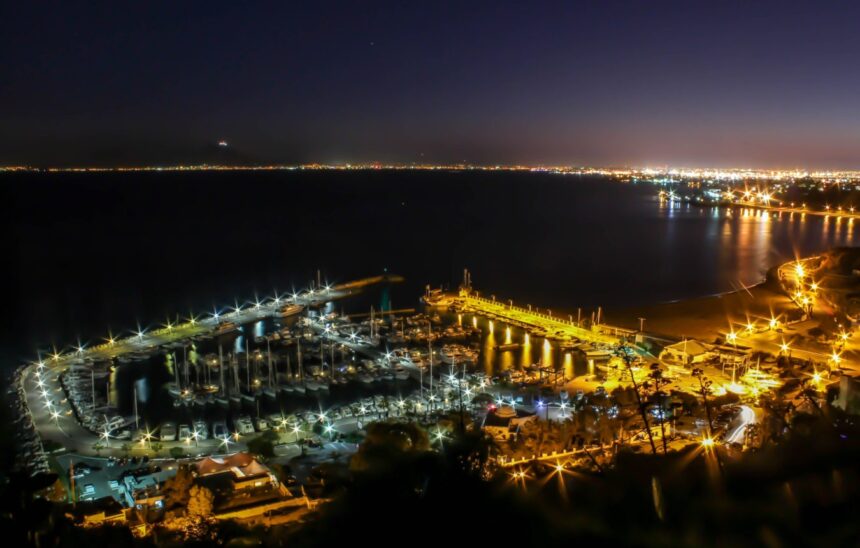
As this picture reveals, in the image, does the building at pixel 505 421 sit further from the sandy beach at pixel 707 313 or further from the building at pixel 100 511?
the sandy beach at pixel 707 313

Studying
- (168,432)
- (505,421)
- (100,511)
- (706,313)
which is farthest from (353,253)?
Answer: (100,511)

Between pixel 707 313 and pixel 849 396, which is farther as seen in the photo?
pixel 707 313

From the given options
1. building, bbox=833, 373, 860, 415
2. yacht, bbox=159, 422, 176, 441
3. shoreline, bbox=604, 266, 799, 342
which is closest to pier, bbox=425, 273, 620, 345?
shoreline, bbox=604, 266, 799, 342

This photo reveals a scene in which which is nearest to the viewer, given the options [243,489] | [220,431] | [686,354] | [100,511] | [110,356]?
[100,511]

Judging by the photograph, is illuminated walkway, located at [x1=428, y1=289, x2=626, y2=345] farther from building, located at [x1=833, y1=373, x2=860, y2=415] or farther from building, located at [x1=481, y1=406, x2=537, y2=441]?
building, located at [x1=833, y1=373, x2=860, y2=415]

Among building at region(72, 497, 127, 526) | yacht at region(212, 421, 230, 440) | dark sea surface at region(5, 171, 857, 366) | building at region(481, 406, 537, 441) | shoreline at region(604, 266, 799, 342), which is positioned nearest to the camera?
building at region(72, 497, 127, 526)

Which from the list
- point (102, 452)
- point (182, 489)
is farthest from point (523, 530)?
point (102, 452)

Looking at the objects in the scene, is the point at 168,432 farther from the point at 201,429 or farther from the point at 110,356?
the point at 110,356

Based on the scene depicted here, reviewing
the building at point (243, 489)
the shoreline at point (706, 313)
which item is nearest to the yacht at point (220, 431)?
the building at point (243, 489)
